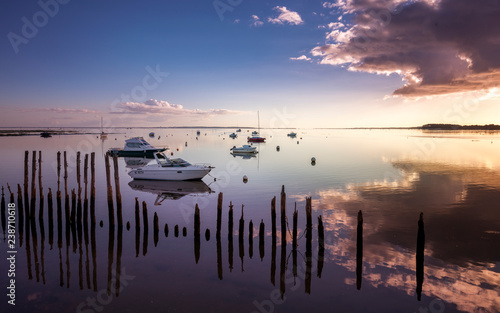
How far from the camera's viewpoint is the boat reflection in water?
89.5ft

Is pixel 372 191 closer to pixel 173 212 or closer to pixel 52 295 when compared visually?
pixel 173 212

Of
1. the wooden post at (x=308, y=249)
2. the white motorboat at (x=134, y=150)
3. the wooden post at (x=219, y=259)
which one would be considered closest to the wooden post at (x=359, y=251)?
the wooden post at (x=308, y=249)

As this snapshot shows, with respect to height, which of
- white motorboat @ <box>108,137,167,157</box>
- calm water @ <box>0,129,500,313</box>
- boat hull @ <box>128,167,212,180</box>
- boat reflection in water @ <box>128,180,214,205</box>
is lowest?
calm water @ <box>0,129,500,313</box>

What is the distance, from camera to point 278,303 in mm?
10922

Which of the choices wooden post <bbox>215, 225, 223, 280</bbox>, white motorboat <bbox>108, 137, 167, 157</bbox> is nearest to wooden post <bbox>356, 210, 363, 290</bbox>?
wooden post <bbox>215, 225, 223, 280</bbox>

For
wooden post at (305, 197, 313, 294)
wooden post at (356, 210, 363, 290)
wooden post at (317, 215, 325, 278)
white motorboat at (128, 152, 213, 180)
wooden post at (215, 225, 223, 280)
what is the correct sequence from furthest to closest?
white motorboat at (128, 152, 213, 180), wooden post at (317, 215, 325, 278), wooden post at (215, 225, 223, 280), wooden post at (356, 210, 363, 290), wooden post at (305, 197, 313, 294)

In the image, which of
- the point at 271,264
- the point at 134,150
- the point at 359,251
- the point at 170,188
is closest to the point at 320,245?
the point at 359,251

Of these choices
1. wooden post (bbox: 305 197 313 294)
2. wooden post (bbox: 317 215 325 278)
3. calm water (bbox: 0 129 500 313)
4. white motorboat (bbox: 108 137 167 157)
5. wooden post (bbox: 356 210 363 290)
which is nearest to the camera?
calm water (bbox: 0 129 500 313)

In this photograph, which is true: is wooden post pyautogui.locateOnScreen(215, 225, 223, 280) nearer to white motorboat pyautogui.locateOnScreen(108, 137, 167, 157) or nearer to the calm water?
the calm water

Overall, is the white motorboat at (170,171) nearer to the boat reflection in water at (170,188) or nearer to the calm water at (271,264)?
the boat reflection in water at (170,188)

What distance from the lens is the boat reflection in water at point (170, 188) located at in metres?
27.3

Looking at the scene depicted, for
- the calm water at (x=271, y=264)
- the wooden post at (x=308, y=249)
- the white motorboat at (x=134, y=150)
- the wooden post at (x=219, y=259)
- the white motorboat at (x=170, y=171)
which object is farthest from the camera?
the white motorboat at (x=134, y=150)

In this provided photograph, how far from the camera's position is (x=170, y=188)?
30.3m

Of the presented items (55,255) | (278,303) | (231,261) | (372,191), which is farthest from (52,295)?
(372,191)
